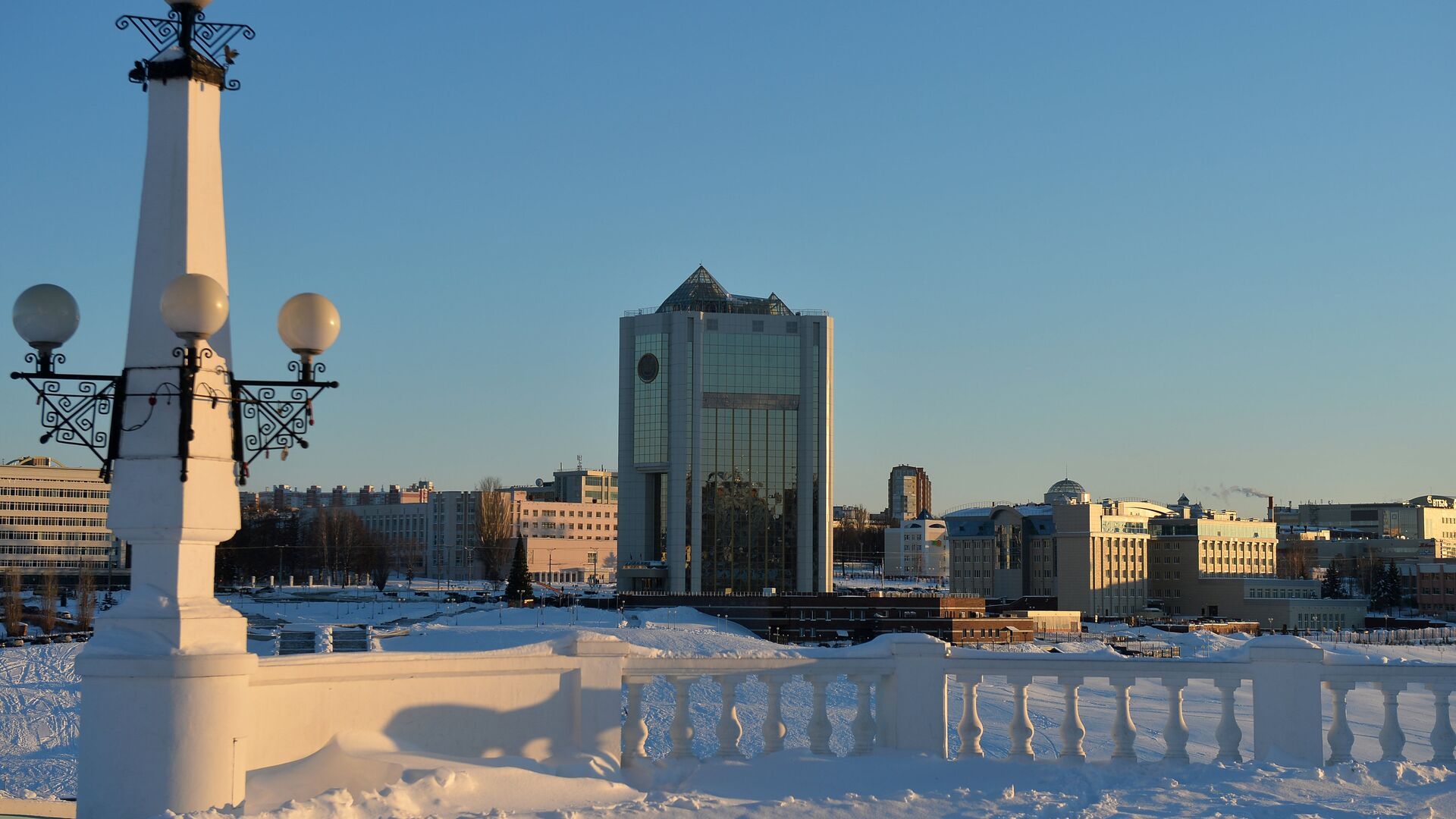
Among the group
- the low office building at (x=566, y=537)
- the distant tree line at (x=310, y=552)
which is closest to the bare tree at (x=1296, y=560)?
the low office building at (x=566, y=537)

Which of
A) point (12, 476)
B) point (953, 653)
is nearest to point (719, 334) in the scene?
point (12, 476)

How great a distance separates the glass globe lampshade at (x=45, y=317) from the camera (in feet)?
26.3

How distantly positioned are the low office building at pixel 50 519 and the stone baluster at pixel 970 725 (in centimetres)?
13994

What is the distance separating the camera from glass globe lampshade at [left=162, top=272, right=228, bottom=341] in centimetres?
741

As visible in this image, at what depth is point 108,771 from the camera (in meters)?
7.32

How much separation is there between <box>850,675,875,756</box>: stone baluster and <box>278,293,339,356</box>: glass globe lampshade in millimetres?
3939

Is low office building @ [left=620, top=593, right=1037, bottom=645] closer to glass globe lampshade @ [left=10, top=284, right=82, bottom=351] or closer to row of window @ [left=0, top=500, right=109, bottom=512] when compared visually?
row of window @ [left=0, top=500, right=109, bottom=512]

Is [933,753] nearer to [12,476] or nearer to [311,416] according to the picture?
[311,416]

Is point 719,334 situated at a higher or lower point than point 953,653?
higher

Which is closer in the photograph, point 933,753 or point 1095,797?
point 1095,797

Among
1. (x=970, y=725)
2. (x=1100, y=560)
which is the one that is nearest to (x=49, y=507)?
(x=1100, y=560)

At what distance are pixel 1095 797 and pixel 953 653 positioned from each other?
5.31ft

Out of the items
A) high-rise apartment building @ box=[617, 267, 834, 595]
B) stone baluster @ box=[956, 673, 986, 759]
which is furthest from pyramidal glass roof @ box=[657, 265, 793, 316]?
stone baluster @ box=[956, 673, 986, 759]

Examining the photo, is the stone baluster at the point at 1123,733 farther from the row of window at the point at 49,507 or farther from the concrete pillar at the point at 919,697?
the row of window at the point at 49,507
